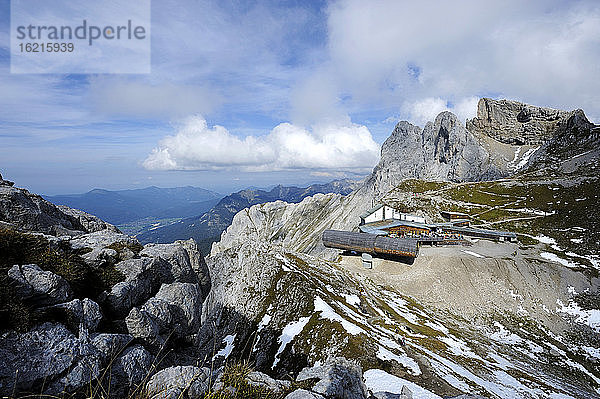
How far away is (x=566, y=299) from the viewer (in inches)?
1721

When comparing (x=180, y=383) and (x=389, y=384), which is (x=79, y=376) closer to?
(x=180, y=383)

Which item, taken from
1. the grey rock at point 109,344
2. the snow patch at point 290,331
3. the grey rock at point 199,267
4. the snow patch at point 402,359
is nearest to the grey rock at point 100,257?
the grey rock at point 109,344

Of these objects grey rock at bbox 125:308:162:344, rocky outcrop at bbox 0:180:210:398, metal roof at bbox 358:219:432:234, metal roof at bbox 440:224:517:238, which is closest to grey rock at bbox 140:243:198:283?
rocky outcrop at bbox 0:180:210:398

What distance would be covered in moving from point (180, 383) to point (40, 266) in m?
7.29

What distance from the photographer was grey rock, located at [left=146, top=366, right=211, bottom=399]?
24.6ft

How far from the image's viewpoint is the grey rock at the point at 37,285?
848 centimetres

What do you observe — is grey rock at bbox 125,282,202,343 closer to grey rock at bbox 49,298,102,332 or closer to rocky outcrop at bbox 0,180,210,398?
rocky outcrop at bbox 0,180,210,398

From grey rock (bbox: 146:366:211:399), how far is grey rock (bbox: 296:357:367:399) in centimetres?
437

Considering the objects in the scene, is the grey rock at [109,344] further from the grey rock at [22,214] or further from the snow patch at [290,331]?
the snow patch at [290,331]

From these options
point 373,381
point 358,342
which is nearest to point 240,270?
point 358,342

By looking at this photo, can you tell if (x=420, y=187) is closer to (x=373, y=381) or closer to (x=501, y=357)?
(x=501, y=357)

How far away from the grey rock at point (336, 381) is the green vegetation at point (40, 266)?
9581 millimetres

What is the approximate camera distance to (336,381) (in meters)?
10.7

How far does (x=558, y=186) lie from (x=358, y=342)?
12565cm
